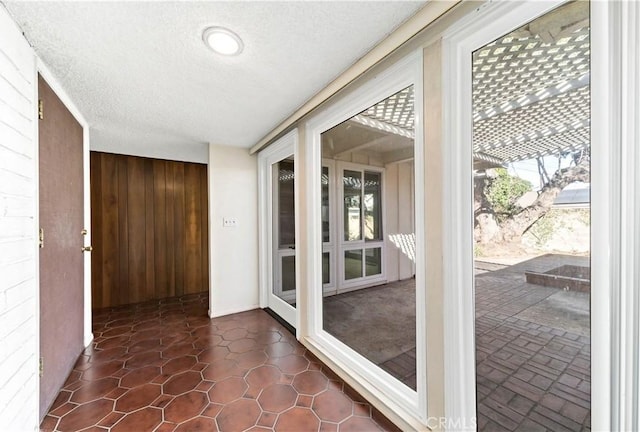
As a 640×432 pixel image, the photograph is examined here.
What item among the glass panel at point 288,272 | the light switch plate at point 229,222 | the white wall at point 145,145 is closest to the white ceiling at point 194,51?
the white wall at point 145,145

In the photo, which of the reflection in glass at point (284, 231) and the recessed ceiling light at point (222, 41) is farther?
the reflection in glass at point (284, 231)

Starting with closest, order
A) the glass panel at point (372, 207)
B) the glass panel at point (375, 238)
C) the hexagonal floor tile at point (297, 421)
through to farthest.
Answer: the hexagonal floor tile at point (297, 421), the glass panel at point (375, 238), the glass panel at point (372, 207)

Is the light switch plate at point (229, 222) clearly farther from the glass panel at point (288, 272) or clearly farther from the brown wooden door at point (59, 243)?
the brown wooden door at point (59, 243)

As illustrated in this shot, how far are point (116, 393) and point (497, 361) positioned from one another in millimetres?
2513

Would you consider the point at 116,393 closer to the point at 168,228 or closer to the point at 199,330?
the point at 199,330

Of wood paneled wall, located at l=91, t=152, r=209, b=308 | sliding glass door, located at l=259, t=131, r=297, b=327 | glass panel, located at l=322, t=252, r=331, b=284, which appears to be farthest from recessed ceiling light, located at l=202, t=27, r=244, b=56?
wood paneled wall, located at l=91, t=152, r=209, b=308

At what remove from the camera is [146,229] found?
382 centimetres

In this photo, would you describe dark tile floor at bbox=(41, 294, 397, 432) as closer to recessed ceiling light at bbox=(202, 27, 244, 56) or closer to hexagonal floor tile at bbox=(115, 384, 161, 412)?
hexagonal floor tile at bbox=(115, 384, 161, 412)

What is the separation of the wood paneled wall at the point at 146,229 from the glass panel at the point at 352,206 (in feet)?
8.04

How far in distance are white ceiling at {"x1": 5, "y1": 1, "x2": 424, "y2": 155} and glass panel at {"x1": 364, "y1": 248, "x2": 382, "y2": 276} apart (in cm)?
244

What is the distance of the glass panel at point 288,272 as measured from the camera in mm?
3111

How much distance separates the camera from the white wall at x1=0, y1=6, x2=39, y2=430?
115 centimetres

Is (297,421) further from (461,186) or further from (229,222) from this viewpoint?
(229,222)

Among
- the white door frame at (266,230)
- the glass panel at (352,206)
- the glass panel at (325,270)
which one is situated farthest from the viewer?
the glass panel at (352,206)
